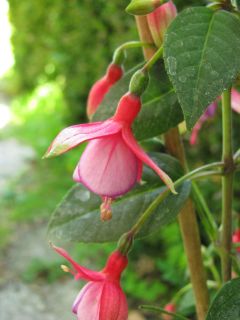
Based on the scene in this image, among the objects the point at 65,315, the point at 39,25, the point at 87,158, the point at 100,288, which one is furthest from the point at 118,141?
the point at 39,25

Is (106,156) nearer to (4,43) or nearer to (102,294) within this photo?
(102,294)

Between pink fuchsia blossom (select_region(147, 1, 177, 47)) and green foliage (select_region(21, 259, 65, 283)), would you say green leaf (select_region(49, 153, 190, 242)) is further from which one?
green foliage (select_region(21, 259, 65, 283))

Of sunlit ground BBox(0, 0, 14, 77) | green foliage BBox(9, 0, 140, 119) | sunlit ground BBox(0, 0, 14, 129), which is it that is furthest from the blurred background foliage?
sunlit ground BBox(0, 0, 14, 77)

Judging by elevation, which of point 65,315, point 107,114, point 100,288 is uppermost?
point 107,114


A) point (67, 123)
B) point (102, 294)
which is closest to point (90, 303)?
point (102, 294)

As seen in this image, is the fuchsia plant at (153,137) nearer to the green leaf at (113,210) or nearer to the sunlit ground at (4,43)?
the green leaf at (113,210)

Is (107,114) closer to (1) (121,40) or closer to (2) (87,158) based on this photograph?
(2) (87,158)
